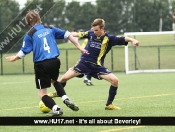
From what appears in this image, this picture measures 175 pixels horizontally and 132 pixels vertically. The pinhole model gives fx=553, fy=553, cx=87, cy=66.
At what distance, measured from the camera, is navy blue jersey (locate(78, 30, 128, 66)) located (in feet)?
36.7

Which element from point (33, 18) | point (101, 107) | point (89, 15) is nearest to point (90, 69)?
point (101, 107)

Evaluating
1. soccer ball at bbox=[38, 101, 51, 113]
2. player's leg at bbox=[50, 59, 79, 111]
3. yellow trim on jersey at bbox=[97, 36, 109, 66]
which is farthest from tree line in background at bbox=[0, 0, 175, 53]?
player's leg at bbox=[50, 59, 79, 111]

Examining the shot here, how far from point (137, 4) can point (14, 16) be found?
7.31 m

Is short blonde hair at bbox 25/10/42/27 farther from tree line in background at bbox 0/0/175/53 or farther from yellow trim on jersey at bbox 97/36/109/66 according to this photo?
tree line in background at bbox 0/0/175/53

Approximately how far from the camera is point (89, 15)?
1276 inches

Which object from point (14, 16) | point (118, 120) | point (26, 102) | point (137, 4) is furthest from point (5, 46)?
point (118, 120)

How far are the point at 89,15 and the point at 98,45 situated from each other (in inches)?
834

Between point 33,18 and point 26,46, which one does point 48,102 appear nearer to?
point 26,46

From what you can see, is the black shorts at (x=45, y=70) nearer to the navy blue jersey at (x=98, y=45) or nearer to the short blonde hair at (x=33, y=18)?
the short blonde hair at (x=33, y=18)

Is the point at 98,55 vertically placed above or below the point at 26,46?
below

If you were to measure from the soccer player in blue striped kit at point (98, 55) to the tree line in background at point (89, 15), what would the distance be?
19492 millimetres

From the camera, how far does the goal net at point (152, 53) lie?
27.8 meters

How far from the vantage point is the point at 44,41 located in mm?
9781

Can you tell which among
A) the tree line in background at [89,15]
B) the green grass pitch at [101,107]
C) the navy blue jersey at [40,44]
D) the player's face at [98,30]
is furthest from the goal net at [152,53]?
the navy blue jersey at [40,44]
